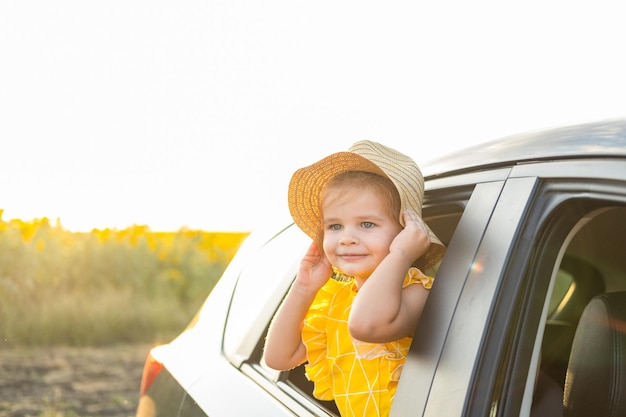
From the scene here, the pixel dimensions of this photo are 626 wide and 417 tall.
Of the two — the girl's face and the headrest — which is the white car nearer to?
the headrest

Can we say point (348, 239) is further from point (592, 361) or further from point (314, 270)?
point (592, 361)

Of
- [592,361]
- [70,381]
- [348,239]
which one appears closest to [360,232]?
[348,239]

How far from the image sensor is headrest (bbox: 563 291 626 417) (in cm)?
178

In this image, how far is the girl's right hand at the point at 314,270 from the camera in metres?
2.26

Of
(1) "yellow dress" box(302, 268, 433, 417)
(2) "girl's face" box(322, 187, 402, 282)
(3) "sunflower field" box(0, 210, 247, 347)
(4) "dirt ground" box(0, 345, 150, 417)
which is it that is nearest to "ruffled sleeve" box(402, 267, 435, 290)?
(1) "yellow dress" box(302, 268, 433, 417)

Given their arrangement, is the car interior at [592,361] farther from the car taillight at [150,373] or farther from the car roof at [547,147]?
the car taillight at [150,373]

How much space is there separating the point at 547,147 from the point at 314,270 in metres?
0.86

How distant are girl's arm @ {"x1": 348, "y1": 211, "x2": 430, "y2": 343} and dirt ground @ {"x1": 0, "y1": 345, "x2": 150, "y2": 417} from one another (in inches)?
251

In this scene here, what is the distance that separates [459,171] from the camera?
6.20ft

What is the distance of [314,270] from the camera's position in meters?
2.29

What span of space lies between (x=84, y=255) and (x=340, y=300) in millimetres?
11491

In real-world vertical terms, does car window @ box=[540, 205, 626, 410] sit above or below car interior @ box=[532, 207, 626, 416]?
above

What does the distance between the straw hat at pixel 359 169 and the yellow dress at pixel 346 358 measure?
153 millimetres

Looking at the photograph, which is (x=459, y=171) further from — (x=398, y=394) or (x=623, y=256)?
(x=623, y=256)
